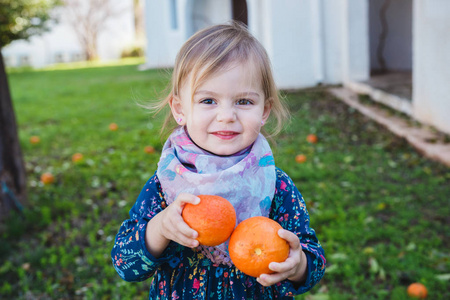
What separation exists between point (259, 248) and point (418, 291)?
1889 mm

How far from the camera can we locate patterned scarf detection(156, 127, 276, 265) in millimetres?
1569

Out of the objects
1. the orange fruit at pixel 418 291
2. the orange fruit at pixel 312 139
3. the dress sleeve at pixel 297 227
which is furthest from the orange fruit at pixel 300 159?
the dress sleeve at pixel 297 227

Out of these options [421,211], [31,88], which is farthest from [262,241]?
[31,88]

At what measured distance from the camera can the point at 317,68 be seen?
33.8ft

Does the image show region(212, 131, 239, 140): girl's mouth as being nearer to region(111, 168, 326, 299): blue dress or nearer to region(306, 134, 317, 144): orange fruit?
region(111, 168, 326, 299): blue dress

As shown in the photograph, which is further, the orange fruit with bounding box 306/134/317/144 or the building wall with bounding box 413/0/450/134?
the orange fruit with bounding box 306/134/317/144

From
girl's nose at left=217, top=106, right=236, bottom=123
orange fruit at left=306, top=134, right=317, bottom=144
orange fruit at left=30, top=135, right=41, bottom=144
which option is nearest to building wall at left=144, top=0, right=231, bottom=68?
orange fruit at left=30, top=135, right=41, bottom=144

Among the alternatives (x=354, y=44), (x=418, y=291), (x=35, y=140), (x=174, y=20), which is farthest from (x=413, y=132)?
(x=174, y=20)

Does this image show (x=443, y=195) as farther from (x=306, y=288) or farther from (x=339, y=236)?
(x=306, y=288)

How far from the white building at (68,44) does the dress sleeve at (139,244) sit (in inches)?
1411

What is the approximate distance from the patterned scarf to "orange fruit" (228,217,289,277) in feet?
0.62

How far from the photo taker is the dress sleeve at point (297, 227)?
1598 mm

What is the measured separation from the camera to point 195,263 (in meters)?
1.66

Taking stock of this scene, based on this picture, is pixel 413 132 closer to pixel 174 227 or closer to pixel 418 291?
pixel 418 291
